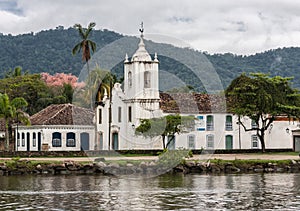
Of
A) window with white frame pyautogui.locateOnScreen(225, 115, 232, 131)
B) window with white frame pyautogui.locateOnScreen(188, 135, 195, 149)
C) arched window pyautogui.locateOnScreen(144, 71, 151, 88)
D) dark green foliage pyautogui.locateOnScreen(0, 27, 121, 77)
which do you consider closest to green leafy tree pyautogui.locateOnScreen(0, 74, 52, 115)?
arched window pyautogui.locateOnScreen(144, 71, 151, 88)

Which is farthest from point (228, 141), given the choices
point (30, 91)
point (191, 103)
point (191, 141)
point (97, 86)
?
point (30, 91)

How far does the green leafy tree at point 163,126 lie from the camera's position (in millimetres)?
61906

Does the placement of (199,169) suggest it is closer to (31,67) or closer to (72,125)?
(72,125)

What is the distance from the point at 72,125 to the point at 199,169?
2129 cm

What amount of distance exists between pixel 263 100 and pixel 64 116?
19130 millimetres

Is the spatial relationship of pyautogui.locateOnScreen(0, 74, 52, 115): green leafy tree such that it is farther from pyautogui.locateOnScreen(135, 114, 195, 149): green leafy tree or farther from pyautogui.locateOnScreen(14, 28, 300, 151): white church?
pyautogui.locateOnScreen(135, 114, 195, 149): green leafy tree

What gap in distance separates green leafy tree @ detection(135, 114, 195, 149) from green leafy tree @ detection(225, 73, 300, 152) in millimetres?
5949

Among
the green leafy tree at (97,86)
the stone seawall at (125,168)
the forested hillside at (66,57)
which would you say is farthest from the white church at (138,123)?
the forested hillside at (66,57)

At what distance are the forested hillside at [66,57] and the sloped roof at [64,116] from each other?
50739 mm

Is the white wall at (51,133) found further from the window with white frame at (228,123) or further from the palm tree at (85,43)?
the window with white frame at (228,123)

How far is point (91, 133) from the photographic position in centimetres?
6988

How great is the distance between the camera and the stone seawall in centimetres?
4888

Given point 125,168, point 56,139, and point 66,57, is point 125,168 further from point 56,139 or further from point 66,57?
point 66,57

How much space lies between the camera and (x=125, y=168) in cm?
4903
